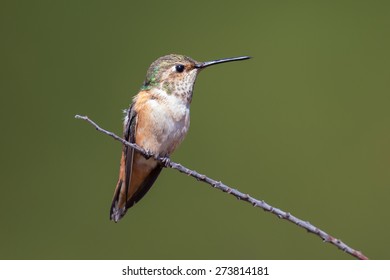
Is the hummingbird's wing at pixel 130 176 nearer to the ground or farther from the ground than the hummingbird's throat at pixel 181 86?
nearer to the ground

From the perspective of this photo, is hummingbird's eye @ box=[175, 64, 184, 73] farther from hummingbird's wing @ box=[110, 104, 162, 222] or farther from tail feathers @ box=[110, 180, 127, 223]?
tail feathers @ box=[110, 180, 127, 223]

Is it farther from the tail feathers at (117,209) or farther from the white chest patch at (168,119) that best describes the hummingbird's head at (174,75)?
the tail feathers at (117,209)

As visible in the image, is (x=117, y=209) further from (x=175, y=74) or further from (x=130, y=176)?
(x=175, y=74)

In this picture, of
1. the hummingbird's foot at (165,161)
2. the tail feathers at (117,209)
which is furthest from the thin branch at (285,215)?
the tail feathers at (117,209)

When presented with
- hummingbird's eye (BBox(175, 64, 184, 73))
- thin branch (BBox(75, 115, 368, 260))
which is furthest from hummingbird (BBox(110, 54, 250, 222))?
thin branch (BBox(75, 115, 368, 260))

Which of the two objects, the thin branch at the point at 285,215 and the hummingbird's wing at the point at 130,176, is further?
the hummingbird's wing at the point at 130,176
